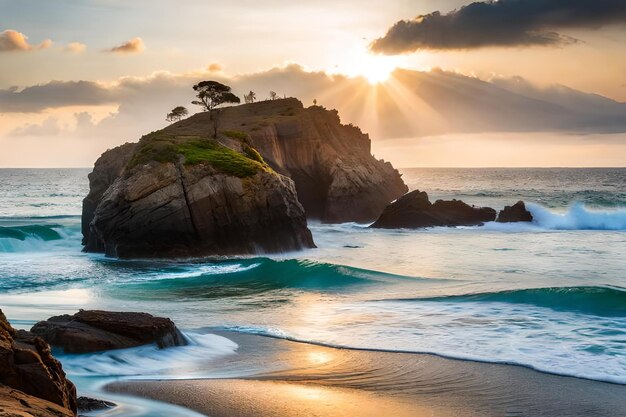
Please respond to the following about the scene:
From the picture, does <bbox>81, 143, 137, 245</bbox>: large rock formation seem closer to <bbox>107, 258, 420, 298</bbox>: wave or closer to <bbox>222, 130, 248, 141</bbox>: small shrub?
<bbox>222, 130, 248, 141</bbox>: small shrub

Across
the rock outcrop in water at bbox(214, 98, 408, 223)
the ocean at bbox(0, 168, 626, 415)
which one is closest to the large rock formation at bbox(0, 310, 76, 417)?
the ocean at bbox(0, 168, 626, 415)

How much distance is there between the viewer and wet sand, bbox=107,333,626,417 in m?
12.6

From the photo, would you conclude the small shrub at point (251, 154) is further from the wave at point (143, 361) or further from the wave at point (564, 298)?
the wave at point (143, 361)

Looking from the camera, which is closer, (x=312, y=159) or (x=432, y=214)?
(x=432, y=214)

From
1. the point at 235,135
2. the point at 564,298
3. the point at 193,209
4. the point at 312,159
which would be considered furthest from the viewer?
→ the point at 312,159

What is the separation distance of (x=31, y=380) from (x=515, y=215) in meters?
62.4

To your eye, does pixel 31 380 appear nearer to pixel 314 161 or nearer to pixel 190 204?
pixel 190 204

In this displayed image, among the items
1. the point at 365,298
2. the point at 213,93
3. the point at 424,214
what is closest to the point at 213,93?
the point at 213,93

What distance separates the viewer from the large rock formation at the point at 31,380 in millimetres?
8695

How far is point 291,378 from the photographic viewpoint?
1473cm

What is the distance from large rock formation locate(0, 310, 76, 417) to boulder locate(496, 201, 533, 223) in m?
60.2

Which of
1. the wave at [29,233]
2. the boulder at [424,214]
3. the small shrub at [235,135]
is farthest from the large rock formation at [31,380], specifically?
the boulder at [424,214]

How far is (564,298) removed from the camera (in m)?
25.4

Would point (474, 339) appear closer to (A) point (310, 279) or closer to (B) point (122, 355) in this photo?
(B) point (122, 355)
